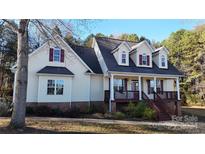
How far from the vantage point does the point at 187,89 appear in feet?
112

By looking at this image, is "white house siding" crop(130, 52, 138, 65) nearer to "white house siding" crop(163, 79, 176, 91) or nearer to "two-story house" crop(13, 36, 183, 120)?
"two-story house" crop(13, 36, 183, 120)

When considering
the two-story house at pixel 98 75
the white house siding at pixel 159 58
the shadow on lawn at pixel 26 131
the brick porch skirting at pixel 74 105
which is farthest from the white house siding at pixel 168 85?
the shadow on lawn at pixel 26 131

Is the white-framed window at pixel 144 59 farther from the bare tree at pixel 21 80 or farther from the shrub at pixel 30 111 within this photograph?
the bare tree at pixel 21 80

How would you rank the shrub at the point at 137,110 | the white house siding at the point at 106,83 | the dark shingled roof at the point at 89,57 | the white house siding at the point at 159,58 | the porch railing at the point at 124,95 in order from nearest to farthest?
the shrub at the point at 137,110, the porch railing at the point at 124,95, the white house siding at the point at 106,83, the dark shingled roof at the point at 89,57, the white house siding at the point at 159,58

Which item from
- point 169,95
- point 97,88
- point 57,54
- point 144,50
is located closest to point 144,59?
point 144,50

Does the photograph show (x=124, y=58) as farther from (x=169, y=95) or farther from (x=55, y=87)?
(x=55, y=87)

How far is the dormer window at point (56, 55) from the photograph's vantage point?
731 inches

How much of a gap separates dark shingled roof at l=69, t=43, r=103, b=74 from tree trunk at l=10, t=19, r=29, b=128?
994 cm

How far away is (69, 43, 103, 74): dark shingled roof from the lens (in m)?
20.7

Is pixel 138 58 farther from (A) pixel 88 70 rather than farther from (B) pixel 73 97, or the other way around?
(B) pixel 73 97

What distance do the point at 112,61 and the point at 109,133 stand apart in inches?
435

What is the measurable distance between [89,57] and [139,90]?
5720mm

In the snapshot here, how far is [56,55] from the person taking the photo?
1878 centimetres
